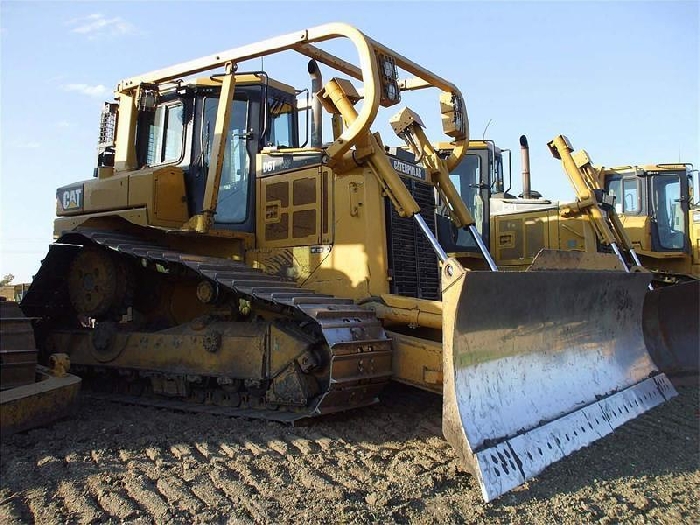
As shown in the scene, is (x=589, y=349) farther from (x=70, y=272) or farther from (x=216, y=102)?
(x=70, y=272)

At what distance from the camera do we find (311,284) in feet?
19.5

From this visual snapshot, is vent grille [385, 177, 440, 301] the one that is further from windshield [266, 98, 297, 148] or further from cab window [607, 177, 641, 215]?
cab window [607, 177, 641, 215]

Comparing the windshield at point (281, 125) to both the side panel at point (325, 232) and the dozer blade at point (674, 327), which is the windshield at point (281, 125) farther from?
the dozer blade at point (674, 327)

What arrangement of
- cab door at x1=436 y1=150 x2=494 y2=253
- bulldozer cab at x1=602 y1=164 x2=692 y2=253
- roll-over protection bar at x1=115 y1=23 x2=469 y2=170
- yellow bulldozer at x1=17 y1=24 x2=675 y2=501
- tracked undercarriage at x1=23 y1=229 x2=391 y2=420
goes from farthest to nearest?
1. bulldozer cab at x1=602 y1=164 x2=692 y2=253
2. cab door at x1=436 y1=150 x2=494 y2=253
3. roll-over protection bar at x1=115 y1=23 x2=469 y2=170
4. tracked undercarriage at x1=23 y1=229 x2=391 y2=420
5. yellow bulldozer at x1=17 y1=24 x2=675 y2=501

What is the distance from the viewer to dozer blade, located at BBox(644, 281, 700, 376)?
753 cm

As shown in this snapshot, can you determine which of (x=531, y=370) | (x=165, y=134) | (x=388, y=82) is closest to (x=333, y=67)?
(x=388, y=82)

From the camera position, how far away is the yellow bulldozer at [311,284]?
453cm

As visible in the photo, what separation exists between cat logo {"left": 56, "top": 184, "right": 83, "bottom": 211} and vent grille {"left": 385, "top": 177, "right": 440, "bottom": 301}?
10.6 ft

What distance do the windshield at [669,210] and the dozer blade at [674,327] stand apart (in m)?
5.24

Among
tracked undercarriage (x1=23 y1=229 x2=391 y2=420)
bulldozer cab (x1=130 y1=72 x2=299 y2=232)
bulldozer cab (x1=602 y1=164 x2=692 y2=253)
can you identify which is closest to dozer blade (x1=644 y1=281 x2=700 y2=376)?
tracked undercarriage (x1=23 y1=229 x2=391 y2=420)

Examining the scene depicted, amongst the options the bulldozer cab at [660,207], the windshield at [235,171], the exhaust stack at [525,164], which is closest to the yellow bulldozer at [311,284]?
the windshield at [235,171]

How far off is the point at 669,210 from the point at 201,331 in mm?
10257

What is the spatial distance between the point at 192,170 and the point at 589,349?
13.5ft

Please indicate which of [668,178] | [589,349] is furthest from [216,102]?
[668,178]
